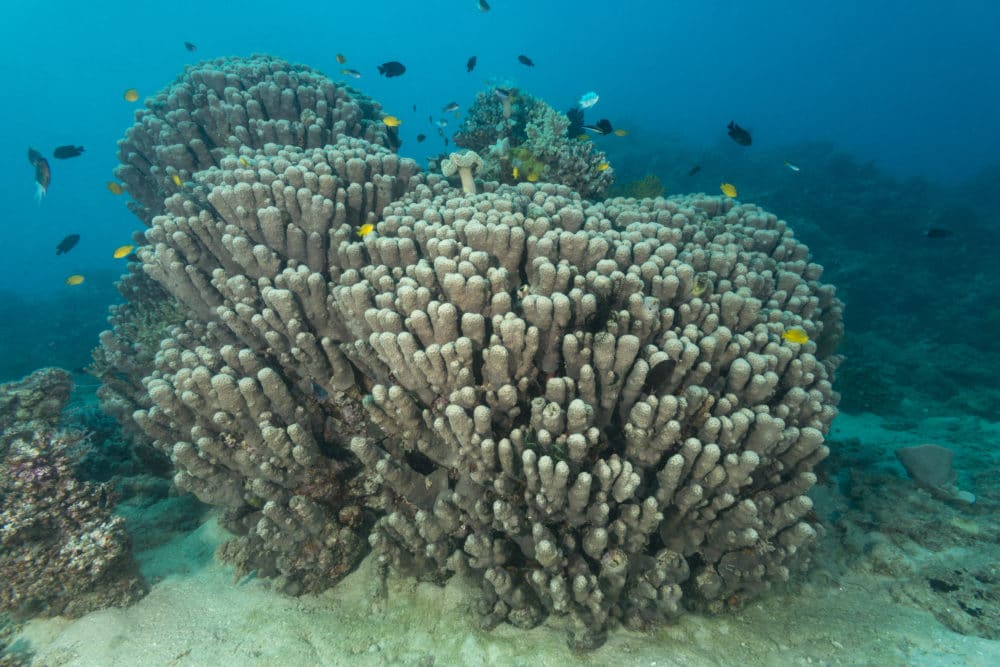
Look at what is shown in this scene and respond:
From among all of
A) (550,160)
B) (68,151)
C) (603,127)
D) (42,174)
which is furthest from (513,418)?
(68,151)

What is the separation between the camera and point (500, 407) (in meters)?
3.24

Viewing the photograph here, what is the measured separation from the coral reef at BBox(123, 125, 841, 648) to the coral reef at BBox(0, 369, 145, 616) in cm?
73

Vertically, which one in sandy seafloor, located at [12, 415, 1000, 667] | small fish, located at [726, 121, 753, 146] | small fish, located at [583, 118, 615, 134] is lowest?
sandy seafloor, located at [12, 415, 1000, 667]

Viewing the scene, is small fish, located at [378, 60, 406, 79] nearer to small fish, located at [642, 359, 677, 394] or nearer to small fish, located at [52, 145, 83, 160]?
small fish, located at [52, 145, 83, 160]

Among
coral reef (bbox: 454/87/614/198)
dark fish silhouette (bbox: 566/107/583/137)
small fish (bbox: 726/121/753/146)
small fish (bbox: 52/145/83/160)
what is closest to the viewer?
coral reef (bbox: 454/87/614/198)

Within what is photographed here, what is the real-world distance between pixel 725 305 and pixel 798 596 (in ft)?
7.84

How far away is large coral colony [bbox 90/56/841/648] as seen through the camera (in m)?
3.12

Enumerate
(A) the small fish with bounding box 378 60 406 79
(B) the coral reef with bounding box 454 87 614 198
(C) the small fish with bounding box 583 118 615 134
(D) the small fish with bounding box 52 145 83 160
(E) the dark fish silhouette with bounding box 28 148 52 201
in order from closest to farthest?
(E) the dark fish silhouette with bounding box 28 148 52 201 < (B) the coral reef with bounding box 454 87 614 198 < (C) the small fish with bounding box 583 118 615 134 < (D) the small fish with bounding box 52 145 83 160 < (A) the small fish with bounding box 378 60 406 79

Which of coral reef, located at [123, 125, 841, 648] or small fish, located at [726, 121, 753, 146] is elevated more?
small fish, located at [726, 121, 753, 146]

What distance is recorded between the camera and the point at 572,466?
2988mm

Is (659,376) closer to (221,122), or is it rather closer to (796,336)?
(796,336)

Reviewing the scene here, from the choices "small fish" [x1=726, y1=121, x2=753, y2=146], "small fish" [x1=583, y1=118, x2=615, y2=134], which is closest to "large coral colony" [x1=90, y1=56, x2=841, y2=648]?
"small fish" [x1=726, y1=121, x2=753, y2=146]

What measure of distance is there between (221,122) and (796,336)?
27.2 ft

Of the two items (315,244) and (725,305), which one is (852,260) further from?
(315,244)
